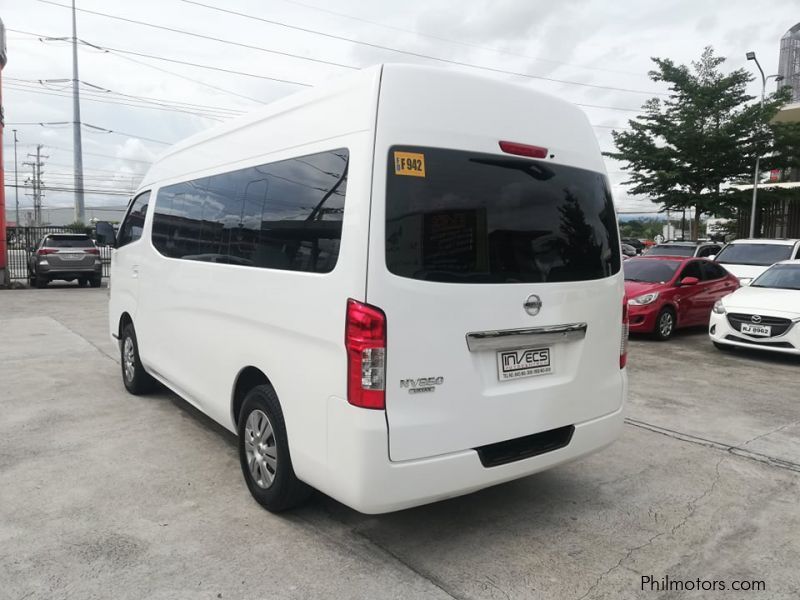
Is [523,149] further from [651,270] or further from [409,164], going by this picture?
[651,270]

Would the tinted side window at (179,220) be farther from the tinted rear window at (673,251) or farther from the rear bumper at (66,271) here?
the tinted rear window at (673,251)

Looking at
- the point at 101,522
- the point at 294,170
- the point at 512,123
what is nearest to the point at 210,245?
the point at 294,170

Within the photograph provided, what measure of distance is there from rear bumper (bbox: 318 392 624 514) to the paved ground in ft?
1.30

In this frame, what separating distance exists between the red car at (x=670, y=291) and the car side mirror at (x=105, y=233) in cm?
761

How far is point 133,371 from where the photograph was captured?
6145 millimetres

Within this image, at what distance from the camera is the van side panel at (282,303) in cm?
287

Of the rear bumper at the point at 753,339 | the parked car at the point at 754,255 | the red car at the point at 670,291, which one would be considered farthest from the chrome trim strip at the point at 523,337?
the parked car at the point at 754,255

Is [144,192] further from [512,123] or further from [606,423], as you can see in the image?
[606,423]

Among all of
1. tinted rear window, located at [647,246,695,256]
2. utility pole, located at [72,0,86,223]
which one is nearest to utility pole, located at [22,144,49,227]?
utility pole, located at [72,0,86,223]

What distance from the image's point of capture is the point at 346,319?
2.81 m

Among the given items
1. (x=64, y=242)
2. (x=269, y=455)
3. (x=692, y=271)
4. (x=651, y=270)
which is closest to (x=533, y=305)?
(x=269, y=455)

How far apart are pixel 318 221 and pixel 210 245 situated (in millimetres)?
1435

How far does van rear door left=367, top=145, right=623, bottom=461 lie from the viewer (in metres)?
2.82

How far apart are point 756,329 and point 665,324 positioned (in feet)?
6.42
